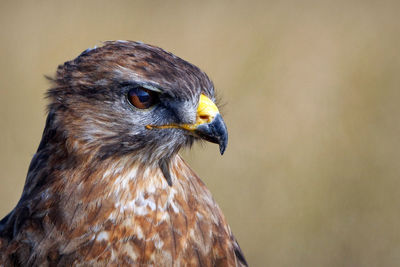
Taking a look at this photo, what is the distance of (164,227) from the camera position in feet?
8.43

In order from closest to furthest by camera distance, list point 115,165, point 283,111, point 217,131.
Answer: point 217,131 → point 115,165 → point 283,111

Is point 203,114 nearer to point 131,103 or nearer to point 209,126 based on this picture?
point 209,126

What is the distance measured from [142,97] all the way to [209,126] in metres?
0.28

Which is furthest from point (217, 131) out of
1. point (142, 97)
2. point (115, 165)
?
point (115, 165)

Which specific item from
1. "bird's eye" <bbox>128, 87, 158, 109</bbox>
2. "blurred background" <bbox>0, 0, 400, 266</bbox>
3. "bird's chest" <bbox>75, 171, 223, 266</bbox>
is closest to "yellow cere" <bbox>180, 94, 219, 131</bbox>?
"bird's eye" <bbox>128, 87, 158, 109</bbox>

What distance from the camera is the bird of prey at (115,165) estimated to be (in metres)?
2.52

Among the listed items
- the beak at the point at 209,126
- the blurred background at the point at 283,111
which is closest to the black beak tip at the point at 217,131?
the beak at the point at 209,126

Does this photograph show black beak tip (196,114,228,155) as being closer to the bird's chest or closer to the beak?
the beak

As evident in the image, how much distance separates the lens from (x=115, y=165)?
260 centimetres

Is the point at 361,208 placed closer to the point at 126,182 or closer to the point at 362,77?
the point at 362,77

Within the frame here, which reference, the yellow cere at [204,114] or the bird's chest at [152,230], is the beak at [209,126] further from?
the bird's chest at [152,230]

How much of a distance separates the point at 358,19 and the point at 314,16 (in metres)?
0.41

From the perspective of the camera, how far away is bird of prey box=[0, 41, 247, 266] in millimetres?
2521

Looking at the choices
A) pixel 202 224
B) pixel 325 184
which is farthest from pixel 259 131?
pixel 202 224
